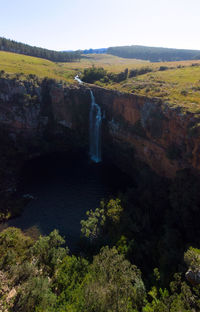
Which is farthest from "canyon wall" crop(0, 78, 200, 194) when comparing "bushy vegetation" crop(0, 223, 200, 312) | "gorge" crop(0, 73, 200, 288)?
"bushy vegetation" crop(0, 223, 200, 312)

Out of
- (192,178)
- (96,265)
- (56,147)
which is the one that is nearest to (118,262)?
(96,265)

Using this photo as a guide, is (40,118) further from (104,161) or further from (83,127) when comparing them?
(104,161)

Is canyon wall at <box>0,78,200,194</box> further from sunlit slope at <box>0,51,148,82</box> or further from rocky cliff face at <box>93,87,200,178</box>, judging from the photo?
sunlit slope at <box>0,51,148,82</box>

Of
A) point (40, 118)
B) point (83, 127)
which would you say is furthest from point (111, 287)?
point (40, 118)

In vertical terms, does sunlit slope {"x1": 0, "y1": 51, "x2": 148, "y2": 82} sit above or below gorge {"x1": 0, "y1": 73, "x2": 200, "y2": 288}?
above

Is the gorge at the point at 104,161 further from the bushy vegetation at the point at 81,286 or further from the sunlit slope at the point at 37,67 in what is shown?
the sunlit slope at the point at 37,67

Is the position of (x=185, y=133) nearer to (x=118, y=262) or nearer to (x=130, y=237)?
(x=130, y=237)

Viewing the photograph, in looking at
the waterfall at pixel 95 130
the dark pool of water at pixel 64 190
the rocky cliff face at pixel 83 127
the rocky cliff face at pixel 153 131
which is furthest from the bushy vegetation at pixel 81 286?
the waterfall at pixel 95 130
